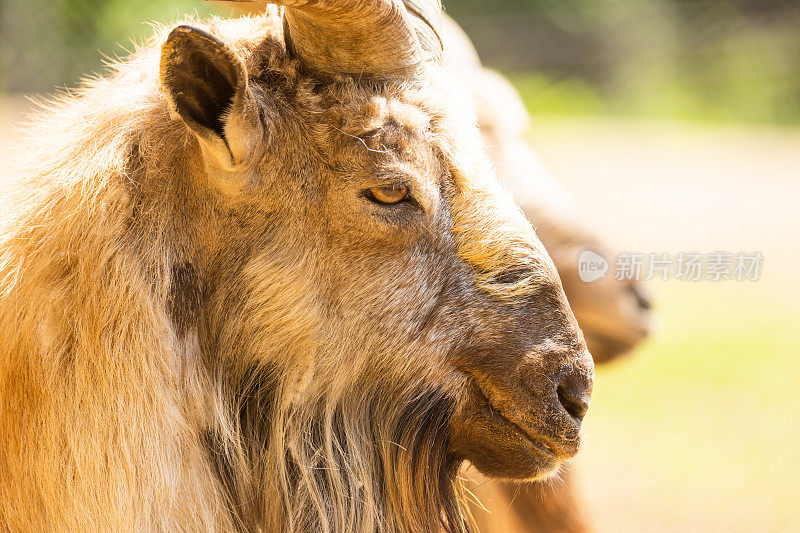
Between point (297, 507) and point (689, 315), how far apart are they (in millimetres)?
8006

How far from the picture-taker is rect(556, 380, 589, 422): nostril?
2.65 metres

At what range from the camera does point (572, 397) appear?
2.66 meters

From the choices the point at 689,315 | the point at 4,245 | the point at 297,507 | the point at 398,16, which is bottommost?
the point at 689,315

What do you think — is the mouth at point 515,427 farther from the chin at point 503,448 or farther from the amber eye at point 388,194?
the amber eye at point 388,194

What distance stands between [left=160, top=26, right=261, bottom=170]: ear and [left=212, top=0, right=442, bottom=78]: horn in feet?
0.70

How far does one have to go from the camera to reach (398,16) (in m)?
2.66

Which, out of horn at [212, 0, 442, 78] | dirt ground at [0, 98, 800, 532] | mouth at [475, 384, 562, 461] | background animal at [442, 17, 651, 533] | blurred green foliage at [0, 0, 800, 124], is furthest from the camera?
blurred green foliage at [0, 0, 800, 124]

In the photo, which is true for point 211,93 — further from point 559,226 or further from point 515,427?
point 559,226

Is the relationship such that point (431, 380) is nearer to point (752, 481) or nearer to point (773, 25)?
point (752, 481)

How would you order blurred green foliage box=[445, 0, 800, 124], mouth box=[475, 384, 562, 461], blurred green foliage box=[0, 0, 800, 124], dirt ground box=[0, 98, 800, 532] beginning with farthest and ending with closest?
blurred green foliage box=[445, 0, 800, 124], blurred green foliage box=[0, 0, 800, 124], dirt ground box=[0, 98, 800, 532], mouth box=[475, 384, 562, 461]

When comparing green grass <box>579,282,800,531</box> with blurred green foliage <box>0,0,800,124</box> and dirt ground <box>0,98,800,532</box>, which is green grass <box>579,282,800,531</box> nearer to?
dirt ground <box>0,98,800,532</box>

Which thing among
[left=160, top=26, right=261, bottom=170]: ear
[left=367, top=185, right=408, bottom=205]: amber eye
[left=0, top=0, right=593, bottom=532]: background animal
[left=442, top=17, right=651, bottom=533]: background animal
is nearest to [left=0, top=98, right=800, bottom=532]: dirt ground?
[left=442, top=17, right=651, bottom=533]: background animal

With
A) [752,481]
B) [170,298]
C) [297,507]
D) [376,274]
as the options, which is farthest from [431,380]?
[752,481]

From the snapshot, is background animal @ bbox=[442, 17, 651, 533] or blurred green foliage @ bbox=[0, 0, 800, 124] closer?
background animal @ bbox=[442, 17, 651, 533]
